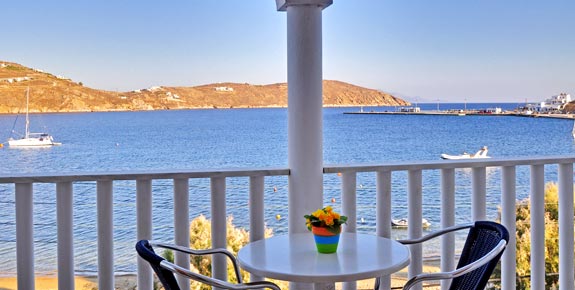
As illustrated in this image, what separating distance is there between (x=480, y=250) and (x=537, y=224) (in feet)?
2.47

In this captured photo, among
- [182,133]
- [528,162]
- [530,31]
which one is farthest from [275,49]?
[528,162]

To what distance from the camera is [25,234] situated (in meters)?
2.46

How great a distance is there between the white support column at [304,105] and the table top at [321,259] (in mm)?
224

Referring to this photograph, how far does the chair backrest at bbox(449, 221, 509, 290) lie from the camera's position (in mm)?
1948

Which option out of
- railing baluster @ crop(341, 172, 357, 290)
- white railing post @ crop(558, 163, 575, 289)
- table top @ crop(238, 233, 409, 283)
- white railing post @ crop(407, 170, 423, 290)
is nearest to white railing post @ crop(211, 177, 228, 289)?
table top @ crop(238, 233, 409, 283)

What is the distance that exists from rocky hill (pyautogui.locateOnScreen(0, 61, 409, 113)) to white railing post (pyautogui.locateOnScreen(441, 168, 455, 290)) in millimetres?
20823

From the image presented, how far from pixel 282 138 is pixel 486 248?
3745cm

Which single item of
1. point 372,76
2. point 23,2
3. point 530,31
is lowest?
point 372,76

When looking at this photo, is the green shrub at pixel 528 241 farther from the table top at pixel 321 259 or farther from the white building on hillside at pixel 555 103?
the white building on hillside at pixel 555 103

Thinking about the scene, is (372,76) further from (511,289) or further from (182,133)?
(511,289)

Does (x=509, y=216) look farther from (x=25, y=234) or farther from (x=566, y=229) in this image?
(x=25, y=234)

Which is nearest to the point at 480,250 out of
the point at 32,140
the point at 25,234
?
the point at 25,234

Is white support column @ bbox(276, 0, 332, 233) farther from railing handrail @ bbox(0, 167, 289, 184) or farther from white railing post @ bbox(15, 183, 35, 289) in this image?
white railing post @ bbox(15, 183, 35, 289)

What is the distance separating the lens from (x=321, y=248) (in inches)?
85.0
